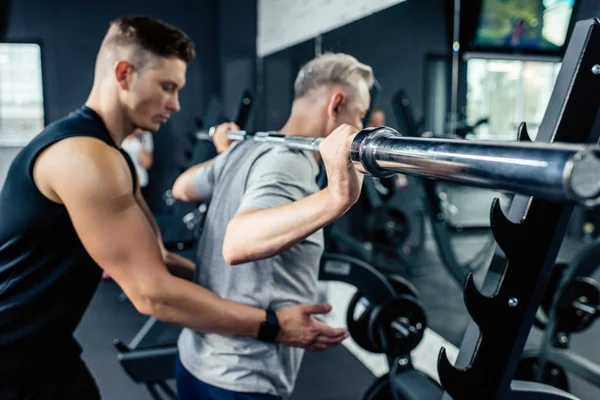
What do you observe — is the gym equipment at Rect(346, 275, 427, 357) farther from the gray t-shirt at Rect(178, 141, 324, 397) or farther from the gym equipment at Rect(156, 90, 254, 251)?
the gym equipment at Rect(156, 90, 254, 251)

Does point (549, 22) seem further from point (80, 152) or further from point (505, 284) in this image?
point (80, 152)

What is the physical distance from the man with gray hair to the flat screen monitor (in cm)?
59

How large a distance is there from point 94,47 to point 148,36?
13.3ft

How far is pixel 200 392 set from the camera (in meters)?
1.33

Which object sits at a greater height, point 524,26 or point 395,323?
point 524,26

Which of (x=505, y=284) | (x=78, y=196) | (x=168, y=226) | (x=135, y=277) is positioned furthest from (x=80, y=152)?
(x=168, y=226)

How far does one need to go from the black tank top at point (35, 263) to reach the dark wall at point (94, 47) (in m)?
3.47

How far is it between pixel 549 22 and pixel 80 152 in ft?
4.59

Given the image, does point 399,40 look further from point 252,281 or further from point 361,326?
point 252,281

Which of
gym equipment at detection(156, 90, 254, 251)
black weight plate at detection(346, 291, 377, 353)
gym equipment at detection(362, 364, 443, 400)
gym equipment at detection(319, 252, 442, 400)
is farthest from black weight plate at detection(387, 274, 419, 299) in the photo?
gym equipment at detection(156, 90, 254, 251)

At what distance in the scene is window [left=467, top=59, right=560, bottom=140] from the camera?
170cm

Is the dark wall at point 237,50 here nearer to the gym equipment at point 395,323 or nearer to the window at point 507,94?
the window at point 507,94

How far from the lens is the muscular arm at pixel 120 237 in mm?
1199

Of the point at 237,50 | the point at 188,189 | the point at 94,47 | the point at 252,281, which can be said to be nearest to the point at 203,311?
the point at 252,281
